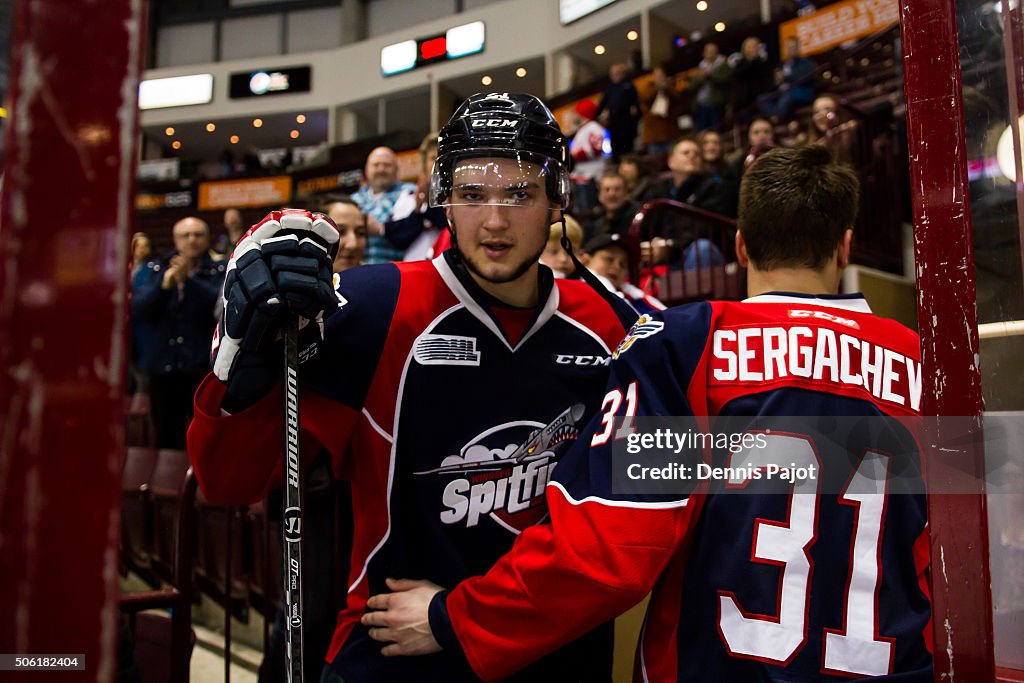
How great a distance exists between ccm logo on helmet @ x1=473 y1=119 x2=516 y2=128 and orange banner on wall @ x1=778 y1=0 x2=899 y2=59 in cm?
849

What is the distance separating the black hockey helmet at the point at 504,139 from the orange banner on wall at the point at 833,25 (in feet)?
27.6

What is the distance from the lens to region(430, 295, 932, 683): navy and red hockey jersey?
1123 mm

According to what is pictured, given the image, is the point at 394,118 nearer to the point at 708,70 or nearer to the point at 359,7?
the point at 359,7

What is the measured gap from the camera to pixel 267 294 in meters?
1.14

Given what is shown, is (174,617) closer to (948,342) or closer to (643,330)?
(643,330)

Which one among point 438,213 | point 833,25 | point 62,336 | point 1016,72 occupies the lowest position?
point 62,336

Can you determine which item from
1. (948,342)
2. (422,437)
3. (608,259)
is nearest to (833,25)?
(608,259)

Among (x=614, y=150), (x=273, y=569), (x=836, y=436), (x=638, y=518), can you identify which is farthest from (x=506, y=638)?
(x=614, y=150)

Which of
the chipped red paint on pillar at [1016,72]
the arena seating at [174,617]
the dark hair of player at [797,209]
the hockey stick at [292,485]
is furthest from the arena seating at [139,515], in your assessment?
the chipped red paint on pillar at [1016,72]

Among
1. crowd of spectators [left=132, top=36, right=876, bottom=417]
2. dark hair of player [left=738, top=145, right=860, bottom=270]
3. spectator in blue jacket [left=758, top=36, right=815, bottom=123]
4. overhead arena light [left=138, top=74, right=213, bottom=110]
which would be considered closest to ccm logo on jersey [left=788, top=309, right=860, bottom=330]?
dark hair of player [left=738, top=145, right=860, bottom=270]

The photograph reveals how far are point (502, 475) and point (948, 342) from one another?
2.88 feet

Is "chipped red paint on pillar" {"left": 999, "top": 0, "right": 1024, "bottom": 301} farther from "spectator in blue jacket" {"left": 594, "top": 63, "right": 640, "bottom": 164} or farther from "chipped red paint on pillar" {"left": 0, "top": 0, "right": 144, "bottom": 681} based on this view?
"spectator in blue jacket" {"left": 594, "top": 63, "right": 640, "bottom": 164}

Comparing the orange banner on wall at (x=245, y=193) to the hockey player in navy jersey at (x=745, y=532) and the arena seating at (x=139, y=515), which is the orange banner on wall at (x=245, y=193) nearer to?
the arena seating at (x=139, y=515)

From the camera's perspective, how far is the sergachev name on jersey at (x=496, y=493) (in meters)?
1.38
